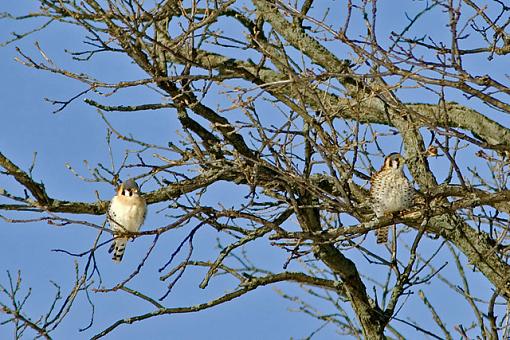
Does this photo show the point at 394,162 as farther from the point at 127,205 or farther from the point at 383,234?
the point at 127,205

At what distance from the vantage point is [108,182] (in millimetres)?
6254

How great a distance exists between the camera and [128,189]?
6.92m

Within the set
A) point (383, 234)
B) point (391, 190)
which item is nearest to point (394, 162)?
point (391, 190)

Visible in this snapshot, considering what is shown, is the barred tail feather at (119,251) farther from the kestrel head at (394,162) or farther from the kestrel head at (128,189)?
the kestrel head at (394,162)

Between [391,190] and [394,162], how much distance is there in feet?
1.27

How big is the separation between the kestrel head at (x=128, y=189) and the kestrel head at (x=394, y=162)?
2142 millimetres

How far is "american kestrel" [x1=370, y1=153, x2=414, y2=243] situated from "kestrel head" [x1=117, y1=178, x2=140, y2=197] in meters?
2.05

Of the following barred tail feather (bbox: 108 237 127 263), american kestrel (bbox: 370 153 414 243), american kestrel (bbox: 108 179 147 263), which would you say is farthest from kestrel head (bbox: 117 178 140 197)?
american kestrel (bbox: 370 153 414 243)

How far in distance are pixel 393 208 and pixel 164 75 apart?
202 cm

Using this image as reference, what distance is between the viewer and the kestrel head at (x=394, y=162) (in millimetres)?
6418

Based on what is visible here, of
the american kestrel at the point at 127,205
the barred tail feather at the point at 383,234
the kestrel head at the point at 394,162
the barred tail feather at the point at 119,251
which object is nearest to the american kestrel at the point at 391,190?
the kestrel head at the point at 394,162

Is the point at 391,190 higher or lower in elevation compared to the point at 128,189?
lower

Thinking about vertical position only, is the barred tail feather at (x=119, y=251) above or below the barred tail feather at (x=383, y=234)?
above

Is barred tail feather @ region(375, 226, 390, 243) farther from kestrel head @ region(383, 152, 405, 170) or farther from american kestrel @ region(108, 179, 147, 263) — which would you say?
american kestrel @ region(108, 179, 147, 263)
